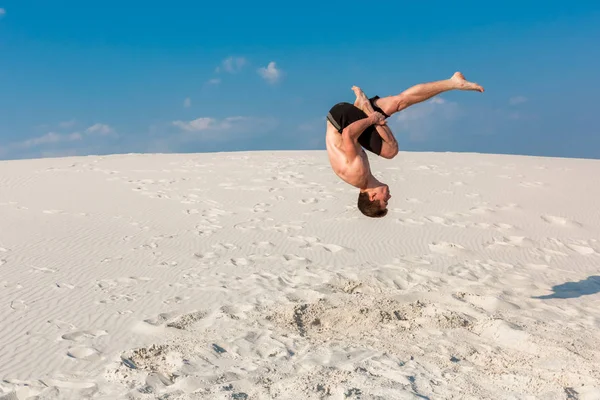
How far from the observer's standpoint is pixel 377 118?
587 cm

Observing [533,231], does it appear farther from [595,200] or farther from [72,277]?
[72,277]

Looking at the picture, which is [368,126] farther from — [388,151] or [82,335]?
[82,335]

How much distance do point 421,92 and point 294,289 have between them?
11.9ft

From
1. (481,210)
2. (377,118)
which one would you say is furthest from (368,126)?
(481,210)

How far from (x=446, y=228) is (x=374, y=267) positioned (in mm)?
3070

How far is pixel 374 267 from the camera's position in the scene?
988 cm

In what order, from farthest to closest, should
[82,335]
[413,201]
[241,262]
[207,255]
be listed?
[413,201] < [207,255] < [241,262] < [82,335]

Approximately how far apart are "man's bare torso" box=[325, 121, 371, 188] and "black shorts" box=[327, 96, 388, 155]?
91 mm

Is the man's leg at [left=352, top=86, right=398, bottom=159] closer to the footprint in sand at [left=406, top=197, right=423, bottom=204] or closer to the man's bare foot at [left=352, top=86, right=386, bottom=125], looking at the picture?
the man's bare foot at [left=352, top=86, right=386, bottom=125]

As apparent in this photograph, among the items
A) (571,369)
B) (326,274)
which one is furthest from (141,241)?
(571,369)

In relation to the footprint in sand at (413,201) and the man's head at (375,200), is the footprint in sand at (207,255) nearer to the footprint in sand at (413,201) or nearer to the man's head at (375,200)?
the man's head at (375,200)

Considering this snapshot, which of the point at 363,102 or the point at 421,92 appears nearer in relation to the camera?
the point at 363,102

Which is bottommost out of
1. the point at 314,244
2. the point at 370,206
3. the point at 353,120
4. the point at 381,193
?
the point at 314,244

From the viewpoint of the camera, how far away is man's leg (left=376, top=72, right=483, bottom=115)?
238 inches
